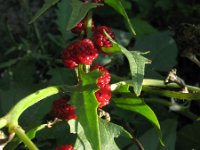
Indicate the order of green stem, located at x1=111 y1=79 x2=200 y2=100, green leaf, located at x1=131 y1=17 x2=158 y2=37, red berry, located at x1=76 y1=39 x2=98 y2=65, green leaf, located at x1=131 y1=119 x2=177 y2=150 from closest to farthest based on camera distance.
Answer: red berry, located at x1=76 y1=39 x2=98 y2=65 → green stem, located at x1=111 y1=79 x2=200 y2=100 → green leaf, located at x1=131 y1=119 x2=177 y2=150 → green leaf, located at x1=131 y1=17 x2=158 y2=37

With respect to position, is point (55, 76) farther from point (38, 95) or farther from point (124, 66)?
point (38, 95)

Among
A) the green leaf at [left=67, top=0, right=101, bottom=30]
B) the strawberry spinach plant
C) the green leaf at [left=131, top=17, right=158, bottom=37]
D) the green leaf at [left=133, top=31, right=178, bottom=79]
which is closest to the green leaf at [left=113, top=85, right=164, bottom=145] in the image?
the strawberry spinach plant

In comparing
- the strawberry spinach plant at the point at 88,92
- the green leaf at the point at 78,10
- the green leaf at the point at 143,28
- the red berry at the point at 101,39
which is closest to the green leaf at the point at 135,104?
the strawberry spinach plant at the point at 88,92

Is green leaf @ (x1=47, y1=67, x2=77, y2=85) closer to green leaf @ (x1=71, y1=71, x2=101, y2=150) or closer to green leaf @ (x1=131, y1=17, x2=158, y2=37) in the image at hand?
green leaf @ (x1=131, y1=17, x2=158, y2=37)

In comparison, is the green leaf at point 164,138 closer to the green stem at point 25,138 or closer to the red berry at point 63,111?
the red berry at point 63,111

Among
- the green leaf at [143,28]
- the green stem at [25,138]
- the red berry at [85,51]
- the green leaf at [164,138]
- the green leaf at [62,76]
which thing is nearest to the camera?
the green stem at [25,138]

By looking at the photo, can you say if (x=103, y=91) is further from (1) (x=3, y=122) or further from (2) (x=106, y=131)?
(1) (x=3, y=122)

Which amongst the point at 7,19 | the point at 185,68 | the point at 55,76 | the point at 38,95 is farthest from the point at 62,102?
the point at 7,19
